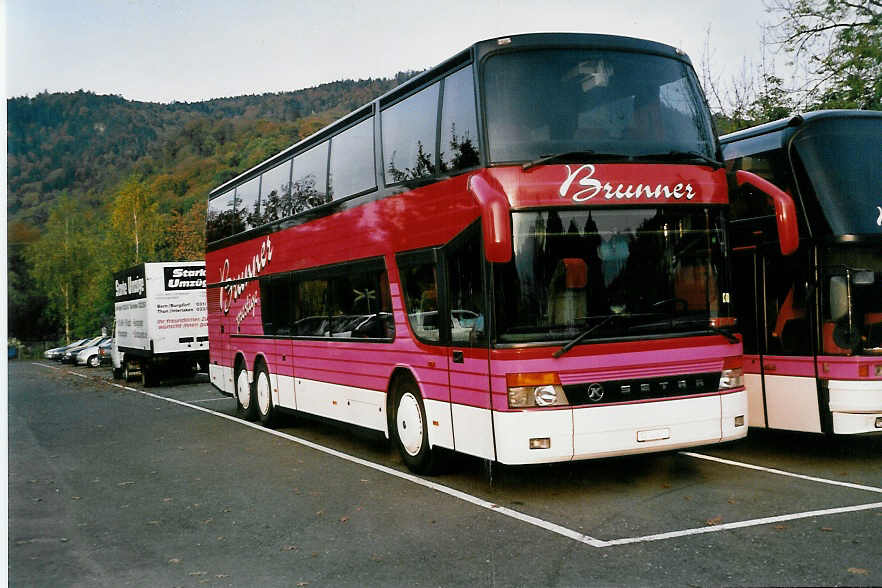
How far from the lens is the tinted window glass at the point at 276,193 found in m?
14.2

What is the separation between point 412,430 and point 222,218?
9.32 m

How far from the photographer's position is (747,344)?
10.4 m

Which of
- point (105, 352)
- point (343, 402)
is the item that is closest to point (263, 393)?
point (343, 402)

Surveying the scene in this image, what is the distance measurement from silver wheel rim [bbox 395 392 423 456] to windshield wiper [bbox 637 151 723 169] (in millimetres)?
3595

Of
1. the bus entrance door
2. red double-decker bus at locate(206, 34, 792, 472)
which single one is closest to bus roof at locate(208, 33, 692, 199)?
red double-decker bus at locate(206, 34, 792, 472)

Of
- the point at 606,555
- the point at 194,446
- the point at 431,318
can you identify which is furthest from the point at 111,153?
the point at 606,555

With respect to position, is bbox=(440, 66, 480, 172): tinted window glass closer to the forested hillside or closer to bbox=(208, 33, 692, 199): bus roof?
bbox=(208, 33, 692, 199): bus roof

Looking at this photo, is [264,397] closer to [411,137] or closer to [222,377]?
[222,377]

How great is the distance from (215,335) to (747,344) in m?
11.4

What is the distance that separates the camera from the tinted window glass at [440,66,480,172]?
8555 mm

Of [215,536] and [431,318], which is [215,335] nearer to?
[431,318]

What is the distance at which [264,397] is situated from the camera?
1551 centimetres

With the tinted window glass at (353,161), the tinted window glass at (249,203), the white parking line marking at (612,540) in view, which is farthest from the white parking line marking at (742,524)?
the tinted window glass at (249,203)

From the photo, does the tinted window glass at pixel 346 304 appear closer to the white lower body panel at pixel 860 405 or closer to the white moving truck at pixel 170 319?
the white lower body panel at pixel 860 405
